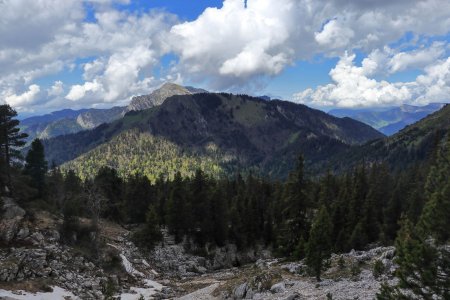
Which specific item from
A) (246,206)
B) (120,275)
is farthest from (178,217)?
(120,275)

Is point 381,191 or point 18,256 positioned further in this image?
point 381,191

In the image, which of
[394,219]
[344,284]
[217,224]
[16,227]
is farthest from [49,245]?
[394,219]

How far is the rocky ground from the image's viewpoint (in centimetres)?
3591

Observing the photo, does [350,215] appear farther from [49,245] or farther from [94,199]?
[49,245]

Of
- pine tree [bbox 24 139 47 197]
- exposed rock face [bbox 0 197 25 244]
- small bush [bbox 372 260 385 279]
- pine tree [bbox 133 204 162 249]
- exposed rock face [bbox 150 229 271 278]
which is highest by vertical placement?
pine tree [bbox 24 139 47 197]

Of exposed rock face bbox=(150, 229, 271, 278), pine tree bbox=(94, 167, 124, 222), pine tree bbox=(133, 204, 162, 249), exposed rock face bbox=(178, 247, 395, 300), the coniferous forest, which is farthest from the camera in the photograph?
pine tree bbox=(94, 167, 124, 222)

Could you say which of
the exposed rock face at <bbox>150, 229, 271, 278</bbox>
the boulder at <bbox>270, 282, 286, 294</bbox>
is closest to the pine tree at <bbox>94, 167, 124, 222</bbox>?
the exposed rock face at <bbox>150, 229, 271, 278</bbox>

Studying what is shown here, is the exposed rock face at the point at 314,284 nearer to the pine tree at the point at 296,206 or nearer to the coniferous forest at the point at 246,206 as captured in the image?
the coniferous forest at the point at 246,206

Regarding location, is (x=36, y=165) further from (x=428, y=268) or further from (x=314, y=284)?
(x=428, y=268)

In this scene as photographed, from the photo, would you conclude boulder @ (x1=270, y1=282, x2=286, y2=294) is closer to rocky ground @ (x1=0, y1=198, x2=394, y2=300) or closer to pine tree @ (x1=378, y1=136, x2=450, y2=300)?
rocky ground @ (x1=0, y1=198, x2=394, y2=300)

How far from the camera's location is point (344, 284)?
35.1 m

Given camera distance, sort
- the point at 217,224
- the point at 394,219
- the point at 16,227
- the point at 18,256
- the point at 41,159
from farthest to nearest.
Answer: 1. the point at 217,224
2. the point at 394,219
3. the point at 41,159
4. the point at 16,227
5. the point at 18,256

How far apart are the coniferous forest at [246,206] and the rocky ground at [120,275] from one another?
10.1ft

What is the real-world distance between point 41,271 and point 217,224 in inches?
1863
